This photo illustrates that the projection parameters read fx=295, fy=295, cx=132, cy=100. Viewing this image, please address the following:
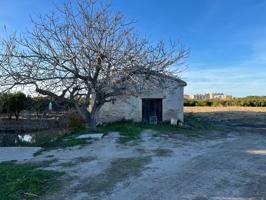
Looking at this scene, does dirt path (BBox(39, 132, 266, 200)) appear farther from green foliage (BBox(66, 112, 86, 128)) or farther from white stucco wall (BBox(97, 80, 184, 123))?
white stucco wall (BBox(97, 80, 184, 123))

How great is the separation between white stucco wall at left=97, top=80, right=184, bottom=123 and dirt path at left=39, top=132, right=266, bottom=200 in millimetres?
8159

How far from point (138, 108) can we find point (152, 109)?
950 mm

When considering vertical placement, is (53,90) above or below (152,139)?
above

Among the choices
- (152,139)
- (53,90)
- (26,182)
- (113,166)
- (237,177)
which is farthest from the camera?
(53,90)

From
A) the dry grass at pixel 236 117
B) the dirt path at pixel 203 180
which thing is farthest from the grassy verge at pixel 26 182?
the dry grass at pixel 236 117

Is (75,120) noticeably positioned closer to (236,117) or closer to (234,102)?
(236,117)

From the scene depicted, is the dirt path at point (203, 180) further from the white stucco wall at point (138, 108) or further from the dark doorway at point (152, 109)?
the dark doorway at point (152, 109)

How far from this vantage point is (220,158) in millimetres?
7812

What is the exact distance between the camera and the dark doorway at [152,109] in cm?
1833

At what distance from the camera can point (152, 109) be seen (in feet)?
60.6

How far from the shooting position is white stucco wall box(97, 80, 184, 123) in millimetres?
18062

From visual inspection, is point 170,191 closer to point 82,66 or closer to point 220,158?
point 220,158

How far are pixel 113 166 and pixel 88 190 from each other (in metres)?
1.78

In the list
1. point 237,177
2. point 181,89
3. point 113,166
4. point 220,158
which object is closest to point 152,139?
point 220,158
